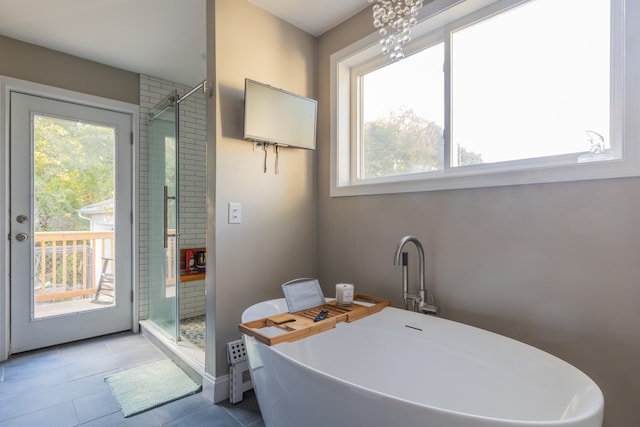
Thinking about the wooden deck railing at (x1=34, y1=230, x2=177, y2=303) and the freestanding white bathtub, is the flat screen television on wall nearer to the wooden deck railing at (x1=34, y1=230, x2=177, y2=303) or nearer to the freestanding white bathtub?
the freestanding white bathtub

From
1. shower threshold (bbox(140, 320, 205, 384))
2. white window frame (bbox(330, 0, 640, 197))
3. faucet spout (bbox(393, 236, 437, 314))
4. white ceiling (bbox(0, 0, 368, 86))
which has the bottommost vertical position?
shower threshold (bbox(140, 320, 205, 384))

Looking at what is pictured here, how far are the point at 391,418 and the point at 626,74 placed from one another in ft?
5.04

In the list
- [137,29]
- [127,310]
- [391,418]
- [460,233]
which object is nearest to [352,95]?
[460,233]

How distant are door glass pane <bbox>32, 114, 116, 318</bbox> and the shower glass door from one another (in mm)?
335

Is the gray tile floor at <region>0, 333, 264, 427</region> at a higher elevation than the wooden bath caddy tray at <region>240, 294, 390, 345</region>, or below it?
below

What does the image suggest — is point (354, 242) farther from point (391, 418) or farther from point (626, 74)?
point (626, 74)

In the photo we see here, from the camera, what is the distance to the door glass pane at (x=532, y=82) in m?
1.39

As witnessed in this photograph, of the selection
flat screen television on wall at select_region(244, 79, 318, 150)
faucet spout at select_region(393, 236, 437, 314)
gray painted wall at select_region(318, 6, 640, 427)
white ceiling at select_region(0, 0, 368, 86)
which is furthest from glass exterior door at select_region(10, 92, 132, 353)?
faucet spout at select_region(393, 236, 437, 314)

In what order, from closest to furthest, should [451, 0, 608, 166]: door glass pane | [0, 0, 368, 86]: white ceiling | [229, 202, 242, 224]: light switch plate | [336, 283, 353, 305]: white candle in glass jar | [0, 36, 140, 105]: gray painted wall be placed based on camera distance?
[451, 0, 608, 166]: door glass pane < [336, 283, 353, 305]: white candle in glass jar < [229, 202, 242, 224]: light switch plate < [0, 0, 368, 86]: white ceiling < [0, 36, 140, 105]: gray painted wall

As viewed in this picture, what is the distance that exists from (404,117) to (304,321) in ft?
4.58

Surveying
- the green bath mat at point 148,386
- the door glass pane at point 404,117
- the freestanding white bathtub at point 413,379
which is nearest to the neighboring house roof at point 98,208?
the green bath mat at point 148,386

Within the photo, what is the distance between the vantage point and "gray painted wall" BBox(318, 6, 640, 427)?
1.24 metres

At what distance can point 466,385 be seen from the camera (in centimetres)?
133

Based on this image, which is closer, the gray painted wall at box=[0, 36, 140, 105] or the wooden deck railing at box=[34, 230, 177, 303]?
the gray painted wall at box=[0, 36, 140, 105]
